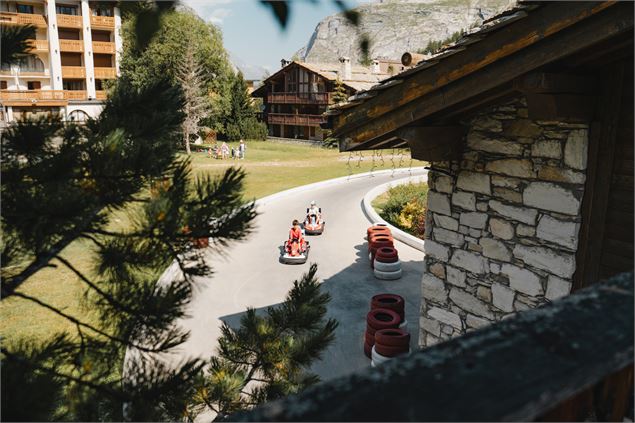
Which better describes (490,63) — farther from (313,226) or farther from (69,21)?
(69,21)

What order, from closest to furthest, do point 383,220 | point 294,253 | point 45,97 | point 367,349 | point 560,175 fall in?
1. point 560,175
2. point 367,349
3. point 294,253
4. point 383,220
5. point 45,97

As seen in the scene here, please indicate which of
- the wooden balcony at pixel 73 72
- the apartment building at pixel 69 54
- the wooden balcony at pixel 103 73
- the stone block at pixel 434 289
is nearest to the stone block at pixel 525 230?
the stone block at pixel 434 289

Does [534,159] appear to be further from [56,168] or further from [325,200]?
[325,200]

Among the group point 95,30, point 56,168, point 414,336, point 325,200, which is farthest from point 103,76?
point 56,168

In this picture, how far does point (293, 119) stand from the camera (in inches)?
1955

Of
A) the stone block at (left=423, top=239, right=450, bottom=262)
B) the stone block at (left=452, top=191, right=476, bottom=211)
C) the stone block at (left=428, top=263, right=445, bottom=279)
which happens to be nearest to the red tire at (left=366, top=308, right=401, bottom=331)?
the stone block at (left=428, top=263, right=445, bottom=279)

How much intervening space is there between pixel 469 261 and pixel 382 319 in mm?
2494

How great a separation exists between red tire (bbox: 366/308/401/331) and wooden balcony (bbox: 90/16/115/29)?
46.5 metres

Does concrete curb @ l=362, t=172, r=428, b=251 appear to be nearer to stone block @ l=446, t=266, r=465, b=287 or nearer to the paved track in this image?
the paved track

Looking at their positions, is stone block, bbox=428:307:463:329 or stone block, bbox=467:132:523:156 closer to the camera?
stone block, bbox=467:132:523:156

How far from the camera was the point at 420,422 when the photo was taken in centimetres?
75

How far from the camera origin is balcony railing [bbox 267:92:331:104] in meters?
45.4

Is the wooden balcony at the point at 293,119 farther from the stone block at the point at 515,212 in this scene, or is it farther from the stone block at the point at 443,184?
the stone block at the point at 515,212

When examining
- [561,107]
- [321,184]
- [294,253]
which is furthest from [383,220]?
[561,107]
